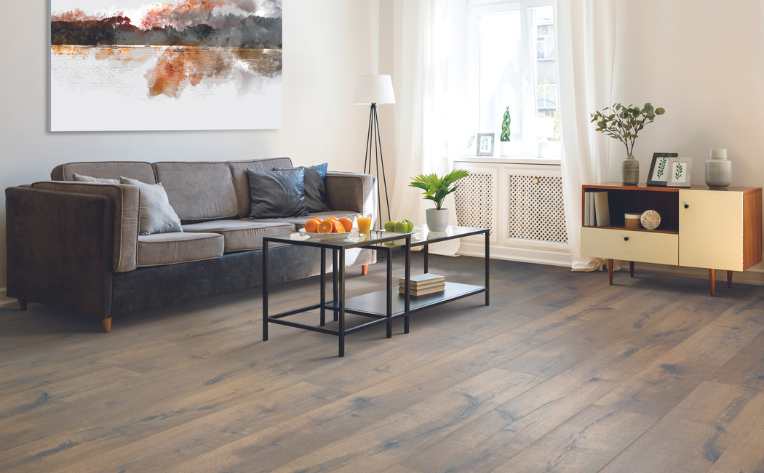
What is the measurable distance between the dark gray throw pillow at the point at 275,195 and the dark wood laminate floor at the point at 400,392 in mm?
776

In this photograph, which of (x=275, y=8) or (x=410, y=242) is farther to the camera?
(x=275, y=8)

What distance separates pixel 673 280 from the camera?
566 cm

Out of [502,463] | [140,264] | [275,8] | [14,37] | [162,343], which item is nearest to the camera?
[502,463]

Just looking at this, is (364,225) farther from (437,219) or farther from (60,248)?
(60,248)

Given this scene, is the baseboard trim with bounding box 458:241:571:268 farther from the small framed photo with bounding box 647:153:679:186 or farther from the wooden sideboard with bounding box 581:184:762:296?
the small framed photo with bounding box 647:153:679:186

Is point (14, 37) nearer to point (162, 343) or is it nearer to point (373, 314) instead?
point (162, 343)

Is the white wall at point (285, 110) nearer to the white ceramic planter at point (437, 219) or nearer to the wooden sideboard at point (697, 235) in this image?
the white ceramic planter at point (437, 219)

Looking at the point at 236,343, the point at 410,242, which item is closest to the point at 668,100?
the point at 410,242

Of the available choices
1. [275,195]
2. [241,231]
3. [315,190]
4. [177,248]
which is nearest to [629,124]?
[315,190]

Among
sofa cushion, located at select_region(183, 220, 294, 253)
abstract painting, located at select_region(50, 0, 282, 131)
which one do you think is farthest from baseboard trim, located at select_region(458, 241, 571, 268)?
sofa cushion, located at select_region(183, 220, 294, 253)

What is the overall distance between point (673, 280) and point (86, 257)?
360 centimetres

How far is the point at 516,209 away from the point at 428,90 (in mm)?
1130

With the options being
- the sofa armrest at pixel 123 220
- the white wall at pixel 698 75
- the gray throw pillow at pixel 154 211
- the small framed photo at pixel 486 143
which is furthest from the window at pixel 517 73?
the sofa armrest at pixel 123 220

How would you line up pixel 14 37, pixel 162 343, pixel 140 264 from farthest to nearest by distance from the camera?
pixel 14 37
pixel 140 264
pixel 162 343
